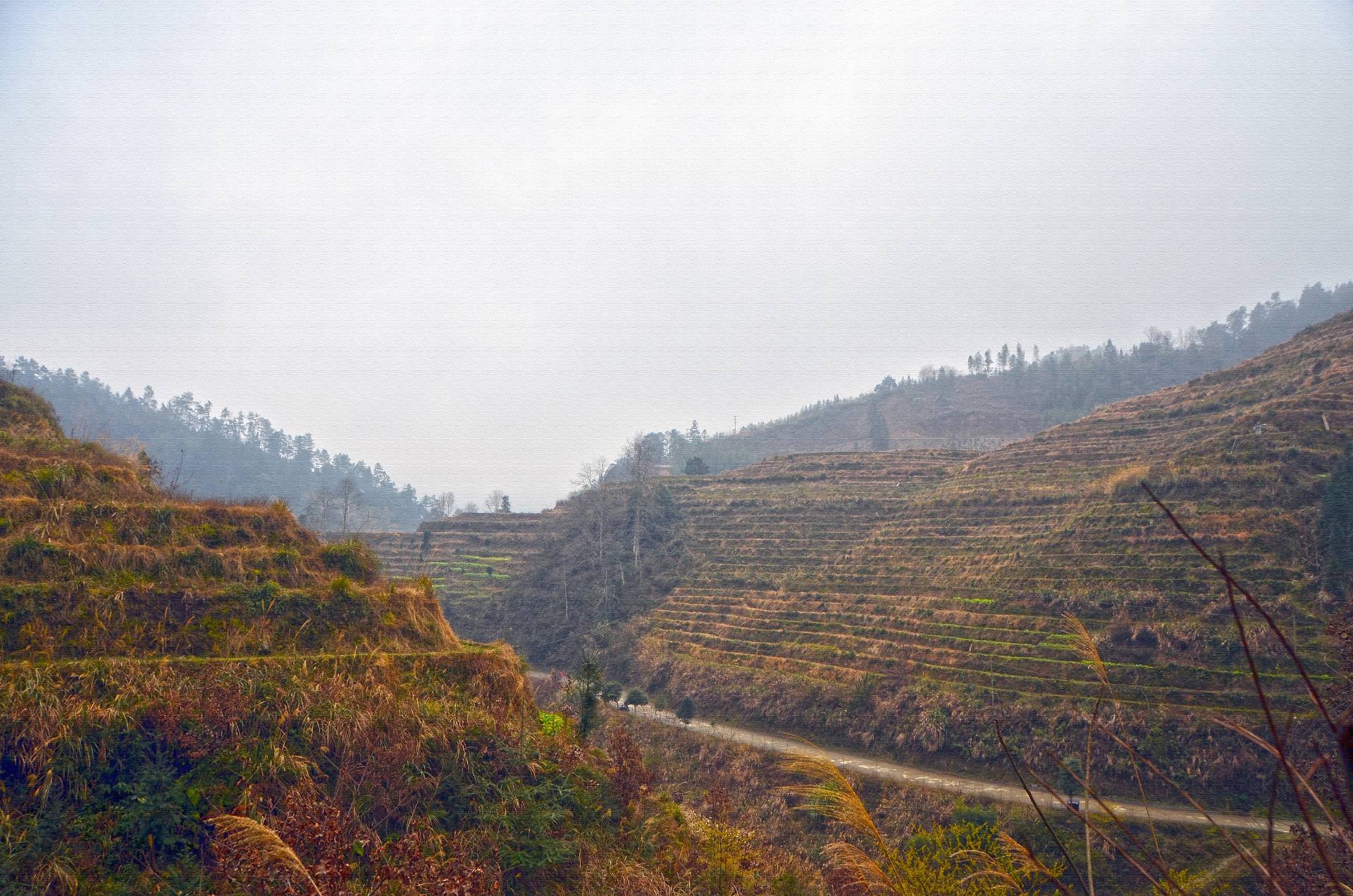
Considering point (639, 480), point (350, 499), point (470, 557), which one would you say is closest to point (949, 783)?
point (639, 480)

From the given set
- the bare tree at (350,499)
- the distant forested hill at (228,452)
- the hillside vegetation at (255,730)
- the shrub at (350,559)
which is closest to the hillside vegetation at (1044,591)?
the hillside vegetation at (255,730)

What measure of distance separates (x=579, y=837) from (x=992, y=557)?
2483 centimetres

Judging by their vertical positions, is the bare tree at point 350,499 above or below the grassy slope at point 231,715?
above

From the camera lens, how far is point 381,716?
1093 centimetres

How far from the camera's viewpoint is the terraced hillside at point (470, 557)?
43.8 meters

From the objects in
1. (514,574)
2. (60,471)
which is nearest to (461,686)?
(60,471)

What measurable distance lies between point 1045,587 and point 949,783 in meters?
9.31

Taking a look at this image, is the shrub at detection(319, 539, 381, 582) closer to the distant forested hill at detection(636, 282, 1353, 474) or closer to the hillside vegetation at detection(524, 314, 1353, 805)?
the hillside vegetation at detection(524, 314, 1353, 805)

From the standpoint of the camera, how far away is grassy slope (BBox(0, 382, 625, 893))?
820 centimetres

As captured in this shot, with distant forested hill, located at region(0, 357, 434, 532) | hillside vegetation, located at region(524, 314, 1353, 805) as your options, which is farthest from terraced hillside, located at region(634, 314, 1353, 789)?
distant forested hill, located at region(0, 357, 434, 532)

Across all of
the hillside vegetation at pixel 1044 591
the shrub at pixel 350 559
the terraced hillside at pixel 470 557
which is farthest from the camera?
the terraced hillside at pixel 470 557

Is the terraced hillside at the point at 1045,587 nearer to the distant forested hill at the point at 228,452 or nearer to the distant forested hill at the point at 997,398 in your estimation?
the distant forested hill at the point at 997,398

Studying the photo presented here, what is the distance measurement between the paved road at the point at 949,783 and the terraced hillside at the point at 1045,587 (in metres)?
0.89

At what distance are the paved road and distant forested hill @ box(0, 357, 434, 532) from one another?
66.8 metres
